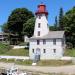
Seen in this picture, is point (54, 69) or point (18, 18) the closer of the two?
point (54, 69)

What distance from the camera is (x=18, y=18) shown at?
93.3 m

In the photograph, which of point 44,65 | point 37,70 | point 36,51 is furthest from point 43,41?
point 37,70

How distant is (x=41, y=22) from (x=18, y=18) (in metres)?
27.6

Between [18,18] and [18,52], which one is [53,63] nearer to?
[18,52]

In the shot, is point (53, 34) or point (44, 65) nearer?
point (44, 65)

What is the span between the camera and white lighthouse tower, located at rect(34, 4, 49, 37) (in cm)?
6656

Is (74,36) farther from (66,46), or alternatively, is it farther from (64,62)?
(64,62)

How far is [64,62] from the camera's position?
60.1 metres

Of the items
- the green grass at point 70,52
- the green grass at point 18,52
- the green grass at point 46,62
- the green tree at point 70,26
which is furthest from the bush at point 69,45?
the green grass at point 46,62

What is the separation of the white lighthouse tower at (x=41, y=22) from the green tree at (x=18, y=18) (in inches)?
1030

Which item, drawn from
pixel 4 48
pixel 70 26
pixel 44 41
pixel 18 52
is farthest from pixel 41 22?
pixel 4 48

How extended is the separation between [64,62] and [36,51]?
27.7 ft

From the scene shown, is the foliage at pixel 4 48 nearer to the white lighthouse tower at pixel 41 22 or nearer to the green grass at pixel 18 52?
the green grass at pixel 18 52

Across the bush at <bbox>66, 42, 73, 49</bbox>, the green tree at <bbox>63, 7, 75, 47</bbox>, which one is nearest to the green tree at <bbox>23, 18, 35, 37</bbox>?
the green tree at <bbox>63, 7, 75, 47</bbox>
